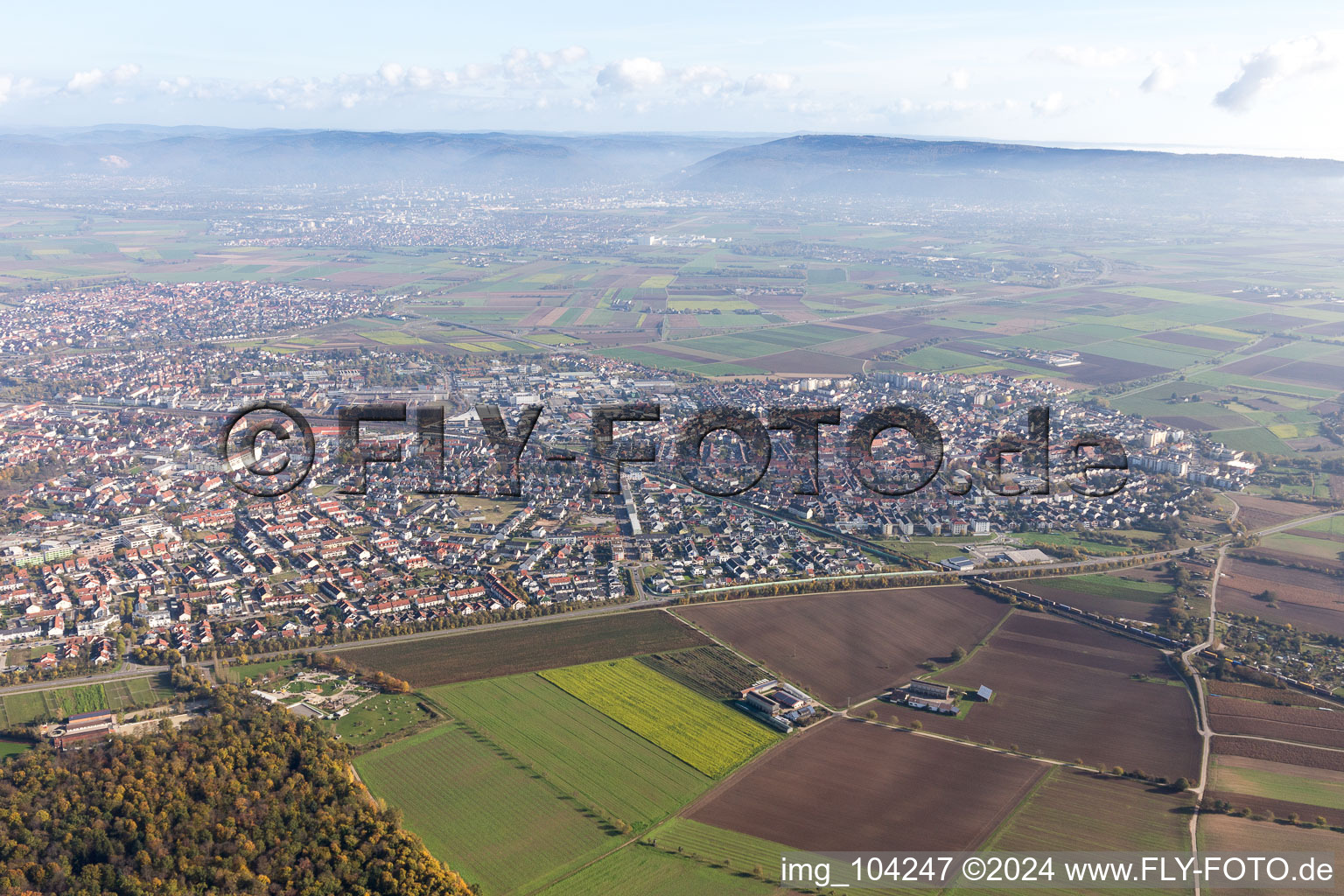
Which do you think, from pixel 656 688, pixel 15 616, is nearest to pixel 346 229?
pixel 15 616

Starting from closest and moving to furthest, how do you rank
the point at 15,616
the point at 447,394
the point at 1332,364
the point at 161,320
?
the point at 15,616
the point at 447,394
the point at 1332,364
the point at 161,320

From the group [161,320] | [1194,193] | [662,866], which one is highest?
[1194,193]

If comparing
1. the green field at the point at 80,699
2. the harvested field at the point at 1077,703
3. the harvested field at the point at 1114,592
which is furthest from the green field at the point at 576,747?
the harvested field at the point at 1114,592

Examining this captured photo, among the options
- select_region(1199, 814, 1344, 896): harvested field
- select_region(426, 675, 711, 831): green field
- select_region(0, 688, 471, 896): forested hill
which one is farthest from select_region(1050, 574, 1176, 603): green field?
select_region(0, 688, 471, 896): forested hill

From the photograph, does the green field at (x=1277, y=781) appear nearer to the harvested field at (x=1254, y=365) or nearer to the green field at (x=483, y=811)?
the green field at (x=483, y=811)

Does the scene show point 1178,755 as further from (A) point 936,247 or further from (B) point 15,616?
(A) point 936,247

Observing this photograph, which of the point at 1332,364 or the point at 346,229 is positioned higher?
the point at 346,229
